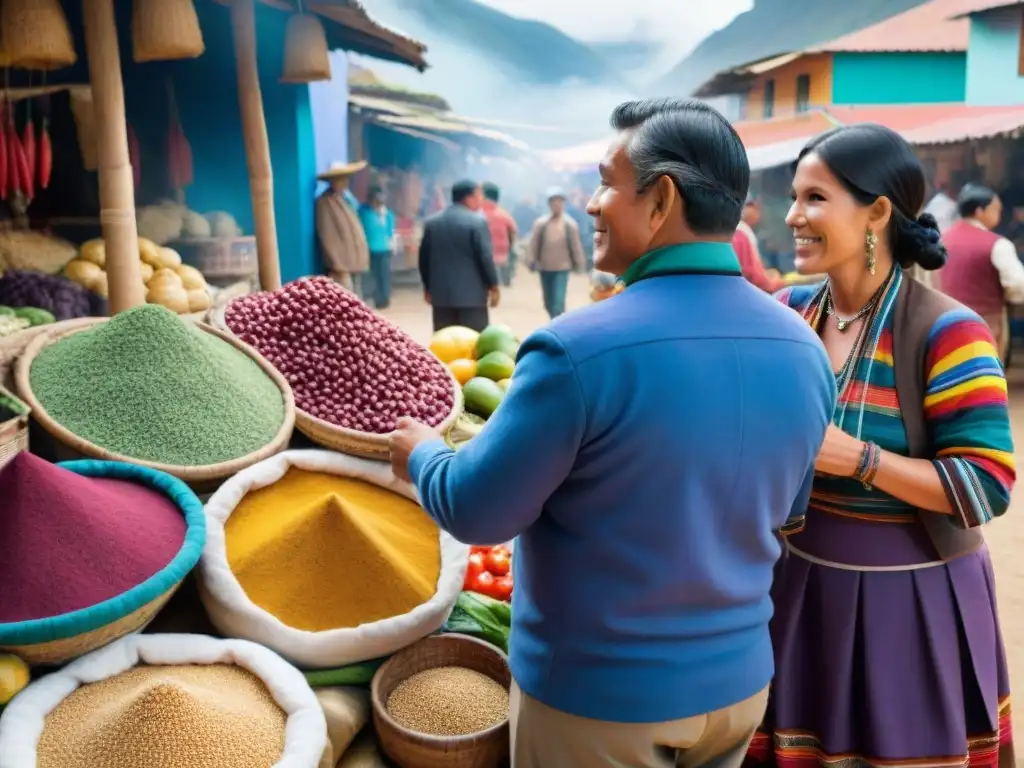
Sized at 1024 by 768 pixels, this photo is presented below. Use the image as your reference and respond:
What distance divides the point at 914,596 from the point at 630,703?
30.0 inches

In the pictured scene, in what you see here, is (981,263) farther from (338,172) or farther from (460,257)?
(338,172)

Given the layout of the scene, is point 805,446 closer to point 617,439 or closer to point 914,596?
point 617,439

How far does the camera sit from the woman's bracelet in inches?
56.6

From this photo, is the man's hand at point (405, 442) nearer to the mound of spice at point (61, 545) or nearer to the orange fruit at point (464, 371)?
the mound of spice at point (61, 545)

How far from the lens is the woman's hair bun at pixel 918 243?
4.95 feet

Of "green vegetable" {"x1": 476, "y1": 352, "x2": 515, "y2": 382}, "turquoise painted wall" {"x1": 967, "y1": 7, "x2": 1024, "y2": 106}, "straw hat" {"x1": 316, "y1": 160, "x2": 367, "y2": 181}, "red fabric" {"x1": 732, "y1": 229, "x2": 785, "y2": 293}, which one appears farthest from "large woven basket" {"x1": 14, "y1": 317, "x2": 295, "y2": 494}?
"turquoise painted wall" {"x1": 967, "y1": 7, "x2": 1024, "y2": 106}

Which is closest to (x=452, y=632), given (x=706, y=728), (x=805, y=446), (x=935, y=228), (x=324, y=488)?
(x=324, y=488)

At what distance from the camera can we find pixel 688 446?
3.22 feet

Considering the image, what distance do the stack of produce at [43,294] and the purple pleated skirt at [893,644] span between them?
11.3 feet

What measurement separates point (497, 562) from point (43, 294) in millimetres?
2717

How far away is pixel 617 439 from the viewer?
3.18 feet

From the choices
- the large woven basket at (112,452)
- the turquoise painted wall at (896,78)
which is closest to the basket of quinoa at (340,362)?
the large woven basket at (112,452)

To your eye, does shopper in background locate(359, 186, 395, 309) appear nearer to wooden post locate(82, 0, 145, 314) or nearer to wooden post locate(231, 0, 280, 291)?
wooden post locate(231, 0, 280, 291)

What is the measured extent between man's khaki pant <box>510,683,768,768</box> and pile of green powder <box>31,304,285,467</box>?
111 centimetres
